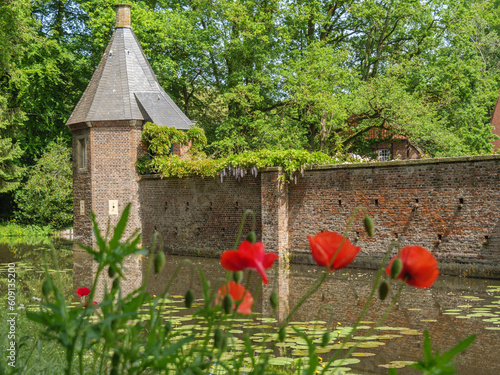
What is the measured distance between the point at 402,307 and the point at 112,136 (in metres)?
13.3

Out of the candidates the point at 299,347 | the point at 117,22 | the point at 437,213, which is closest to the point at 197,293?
the point at 299,347

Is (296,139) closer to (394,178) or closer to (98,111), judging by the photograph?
(98,111)

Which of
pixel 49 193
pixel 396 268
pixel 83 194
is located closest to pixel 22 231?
pixel 49 193

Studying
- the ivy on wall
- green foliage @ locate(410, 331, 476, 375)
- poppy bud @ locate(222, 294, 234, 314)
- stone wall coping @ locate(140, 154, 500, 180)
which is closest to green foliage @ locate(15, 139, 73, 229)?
the ivy on wall

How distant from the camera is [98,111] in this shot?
19422mm

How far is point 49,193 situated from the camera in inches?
1027

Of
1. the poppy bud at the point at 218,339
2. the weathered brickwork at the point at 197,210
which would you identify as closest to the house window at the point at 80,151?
the weathered brickwork at the point at 197,210

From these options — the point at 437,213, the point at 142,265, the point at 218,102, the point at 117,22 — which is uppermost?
the point at 117,22

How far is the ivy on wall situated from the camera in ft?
47.8

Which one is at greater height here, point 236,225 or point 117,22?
point 117,22

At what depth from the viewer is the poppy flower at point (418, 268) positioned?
1482 millimetres

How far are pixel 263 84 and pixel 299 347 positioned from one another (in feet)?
63.2

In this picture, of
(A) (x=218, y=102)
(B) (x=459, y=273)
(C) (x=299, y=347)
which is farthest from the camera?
(A) (x=218, y=102)

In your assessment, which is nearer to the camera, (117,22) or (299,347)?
(299,347)
